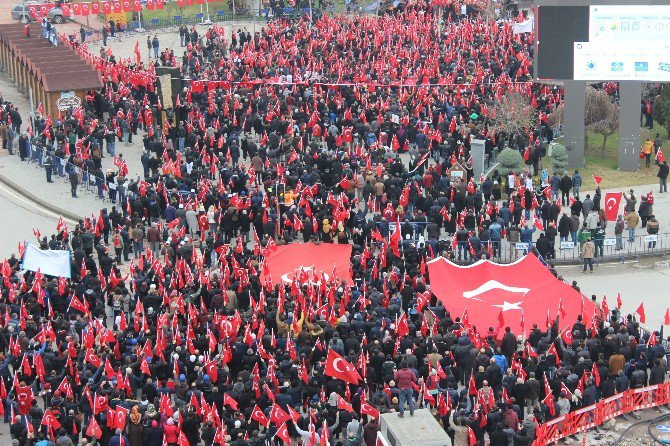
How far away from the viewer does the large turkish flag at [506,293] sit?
33.0 metres

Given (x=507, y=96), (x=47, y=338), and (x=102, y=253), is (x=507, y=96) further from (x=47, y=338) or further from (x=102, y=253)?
(x=47, y=338)

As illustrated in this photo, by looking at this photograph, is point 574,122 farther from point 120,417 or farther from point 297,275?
point 120,417

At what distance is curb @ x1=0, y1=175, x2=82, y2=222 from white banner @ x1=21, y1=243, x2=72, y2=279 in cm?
781

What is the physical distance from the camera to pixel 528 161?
4669 cm

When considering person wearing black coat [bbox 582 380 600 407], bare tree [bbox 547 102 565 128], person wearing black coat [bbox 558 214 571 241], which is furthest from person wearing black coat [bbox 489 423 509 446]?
bare tree [bbox 547 102 565 128]

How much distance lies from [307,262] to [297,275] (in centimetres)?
194

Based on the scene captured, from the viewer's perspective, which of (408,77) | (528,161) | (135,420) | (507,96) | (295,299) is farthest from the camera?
(408,77)

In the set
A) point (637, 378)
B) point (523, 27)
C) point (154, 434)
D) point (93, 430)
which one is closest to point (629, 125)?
point (523, 27)

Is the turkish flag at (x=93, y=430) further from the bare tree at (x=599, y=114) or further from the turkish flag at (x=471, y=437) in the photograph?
the bare tree at (x=599, y=114)

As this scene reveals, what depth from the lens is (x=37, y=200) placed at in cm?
4566

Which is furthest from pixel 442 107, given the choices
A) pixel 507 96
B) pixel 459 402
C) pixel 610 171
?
pixel 459 402

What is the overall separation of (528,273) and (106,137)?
18.1 meters

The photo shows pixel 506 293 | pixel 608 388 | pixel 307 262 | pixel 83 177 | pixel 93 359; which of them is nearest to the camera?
pixel 608 388

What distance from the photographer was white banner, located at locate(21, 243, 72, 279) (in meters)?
35.4
